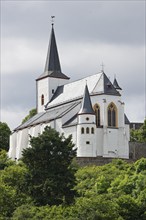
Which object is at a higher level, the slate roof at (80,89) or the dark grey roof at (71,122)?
the slate roof at (80,89)

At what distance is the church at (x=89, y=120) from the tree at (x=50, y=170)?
2536 cm

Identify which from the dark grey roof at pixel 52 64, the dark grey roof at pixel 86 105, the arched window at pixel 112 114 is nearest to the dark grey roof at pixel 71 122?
the dark grey roof at pixel 86 105

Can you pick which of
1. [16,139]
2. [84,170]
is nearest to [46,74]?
[16,139]

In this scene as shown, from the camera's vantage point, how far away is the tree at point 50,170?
60562 millimetres

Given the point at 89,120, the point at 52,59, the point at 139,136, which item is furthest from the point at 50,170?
the point at 139,136

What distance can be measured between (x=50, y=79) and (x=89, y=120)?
72.3 ft

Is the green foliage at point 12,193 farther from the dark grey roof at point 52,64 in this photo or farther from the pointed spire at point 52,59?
the pointed spire at point 52,59

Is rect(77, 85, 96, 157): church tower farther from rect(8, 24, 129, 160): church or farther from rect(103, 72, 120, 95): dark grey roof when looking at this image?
rect(103, 72, 120, 95): dark grey roof

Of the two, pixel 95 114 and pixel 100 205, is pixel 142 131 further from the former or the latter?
pixel 100 205

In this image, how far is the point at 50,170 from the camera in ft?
203

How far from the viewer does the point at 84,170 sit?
263 ft

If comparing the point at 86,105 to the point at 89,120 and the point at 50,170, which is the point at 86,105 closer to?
the point at 89,120

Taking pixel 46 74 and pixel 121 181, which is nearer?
pixel 121 181

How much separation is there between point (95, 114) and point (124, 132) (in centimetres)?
451
